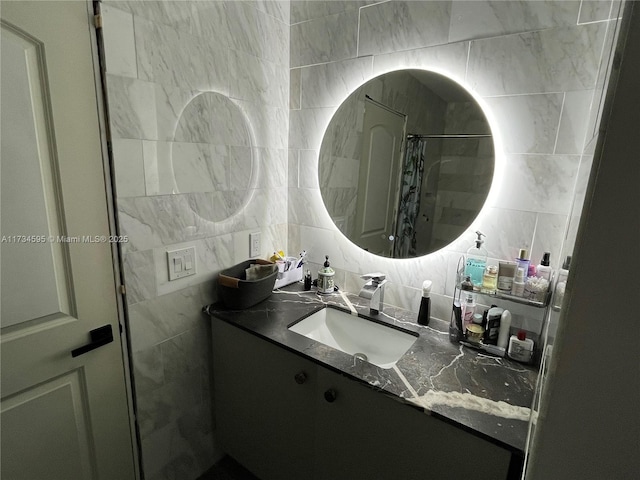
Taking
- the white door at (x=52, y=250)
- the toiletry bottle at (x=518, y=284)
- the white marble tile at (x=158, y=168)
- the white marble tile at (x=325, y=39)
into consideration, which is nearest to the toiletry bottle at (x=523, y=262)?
the toiletry bottle at (x=518, y=284)

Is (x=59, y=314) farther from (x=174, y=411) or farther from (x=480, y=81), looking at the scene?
(x=480, y=81)

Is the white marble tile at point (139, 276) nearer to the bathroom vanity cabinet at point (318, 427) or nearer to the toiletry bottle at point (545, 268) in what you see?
the bathroom vanity cabinet at point (318, 427)

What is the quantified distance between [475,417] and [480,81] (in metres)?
1.09

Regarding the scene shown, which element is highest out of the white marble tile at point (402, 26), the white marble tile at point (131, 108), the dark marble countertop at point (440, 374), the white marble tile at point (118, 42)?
the white marble tile at point (402, 26)

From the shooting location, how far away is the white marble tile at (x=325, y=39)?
4.65ft

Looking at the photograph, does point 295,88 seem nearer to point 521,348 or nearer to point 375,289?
point 375,289

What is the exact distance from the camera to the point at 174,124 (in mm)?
1216

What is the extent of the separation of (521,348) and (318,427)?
2.44 feet

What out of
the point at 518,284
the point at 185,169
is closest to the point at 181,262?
the point at 185,169

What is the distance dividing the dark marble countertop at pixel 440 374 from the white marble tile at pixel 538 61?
3.01ft

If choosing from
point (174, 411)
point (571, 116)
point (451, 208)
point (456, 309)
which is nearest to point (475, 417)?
point (456, 309)

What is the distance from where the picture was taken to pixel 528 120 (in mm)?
1099

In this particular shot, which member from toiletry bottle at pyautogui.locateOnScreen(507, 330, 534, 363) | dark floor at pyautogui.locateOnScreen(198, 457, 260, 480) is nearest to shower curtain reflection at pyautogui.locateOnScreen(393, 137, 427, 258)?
toiletry bottle at pyautogui.locateOnScreen(507, 330, 534, 363)

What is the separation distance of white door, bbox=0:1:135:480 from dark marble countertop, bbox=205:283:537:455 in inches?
18.9
